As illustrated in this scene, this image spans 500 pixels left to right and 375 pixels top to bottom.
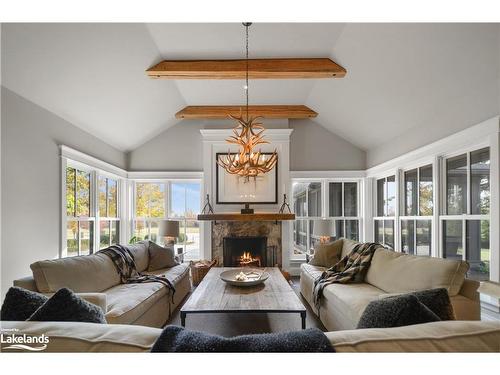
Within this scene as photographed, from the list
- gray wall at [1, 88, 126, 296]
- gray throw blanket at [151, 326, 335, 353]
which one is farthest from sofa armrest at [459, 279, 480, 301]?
gray wall at [1, 88, 126, 296]

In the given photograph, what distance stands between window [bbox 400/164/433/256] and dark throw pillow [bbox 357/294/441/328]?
2.96 metres

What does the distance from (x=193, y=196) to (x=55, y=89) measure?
3.19 metres

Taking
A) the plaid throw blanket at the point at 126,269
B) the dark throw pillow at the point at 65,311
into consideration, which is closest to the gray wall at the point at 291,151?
the plaid throw blanket at the point at 126,269

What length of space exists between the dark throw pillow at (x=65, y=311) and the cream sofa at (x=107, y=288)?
76 cm

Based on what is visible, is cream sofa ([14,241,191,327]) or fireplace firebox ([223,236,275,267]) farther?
fireplace firebox ([223,236,275,267])

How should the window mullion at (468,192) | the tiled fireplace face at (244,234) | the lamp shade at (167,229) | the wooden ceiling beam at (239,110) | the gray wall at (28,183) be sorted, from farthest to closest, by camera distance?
1. the tiled fireplace face at (244,234)
2. the wooden ceiling beam at (239,110)
3. the lamp shade at (167,229)
4. the window mullion at (468,192)
5. the gray wall at (28,183)

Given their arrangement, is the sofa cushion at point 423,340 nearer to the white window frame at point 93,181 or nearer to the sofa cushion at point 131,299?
the sofa cushion at point 131,299

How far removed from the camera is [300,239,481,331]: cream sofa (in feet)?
6.85

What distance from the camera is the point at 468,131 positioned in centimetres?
283

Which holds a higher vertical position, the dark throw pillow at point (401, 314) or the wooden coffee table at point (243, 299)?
the dark throw pillow at point (401, 314)

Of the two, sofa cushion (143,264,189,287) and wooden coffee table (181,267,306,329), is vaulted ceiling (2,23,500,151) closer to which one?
sofa cushion (143,264,189,287)

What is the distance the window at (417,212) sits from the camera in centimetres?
373

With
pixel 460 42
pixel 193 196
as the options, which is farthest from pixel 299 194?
pixel 460 42

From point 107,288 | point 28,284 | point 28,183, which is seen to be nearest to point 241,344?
point 28,284
